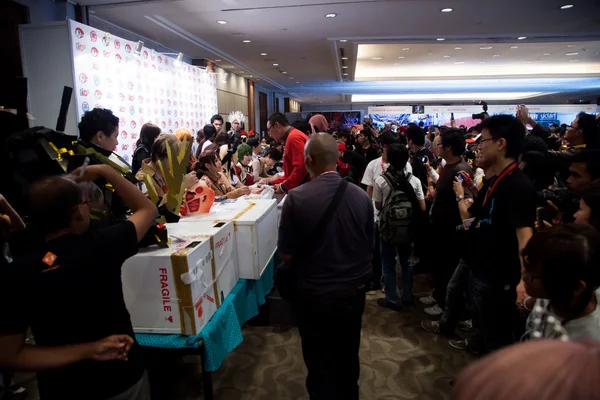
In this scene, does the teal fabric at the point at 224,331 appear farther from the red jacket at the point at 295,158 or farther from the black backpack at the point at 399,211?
the black backpack at the point at 399,211

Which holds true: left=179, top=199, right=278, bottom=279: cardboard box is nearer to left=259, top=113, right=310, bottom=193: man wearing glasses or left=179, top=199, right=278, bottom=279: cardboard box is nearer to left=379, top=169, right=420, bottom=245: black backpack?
left=259, top=113, right=310, bottom=193: man wearing glasses

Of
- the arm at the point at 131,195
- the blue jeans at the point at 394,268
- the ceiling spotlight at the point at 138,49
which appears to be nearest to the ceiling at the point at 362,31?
the ceiling spotlight at the point at 138,49

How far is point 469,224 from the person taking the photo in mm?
2100

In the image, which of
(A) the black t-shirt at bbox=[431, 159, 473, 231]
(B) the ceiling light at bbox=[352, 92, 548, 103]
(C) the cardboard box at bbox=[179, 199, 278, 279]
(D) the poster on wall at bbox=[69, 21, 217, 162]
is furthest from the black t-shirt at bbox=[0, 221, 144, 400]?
(B) the ceiling light at bbox=[352, 92, 548, 103]

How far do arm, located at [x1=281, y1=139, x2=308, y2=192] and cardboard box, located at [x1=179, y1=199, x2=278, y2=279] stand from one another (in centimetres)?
61

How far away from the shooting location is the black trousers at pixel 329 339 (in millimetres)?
1649

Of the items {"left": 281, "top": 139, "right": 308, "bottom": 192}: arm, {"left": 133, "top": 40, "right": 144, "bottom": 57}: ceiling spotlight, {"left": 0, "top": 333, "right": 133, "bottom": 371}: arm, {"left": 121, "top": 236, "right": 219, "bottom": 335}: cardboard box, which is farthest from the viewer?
{"left": 133, "top": 40, "right": 144, "bottom": 57}: ceiling spotlight

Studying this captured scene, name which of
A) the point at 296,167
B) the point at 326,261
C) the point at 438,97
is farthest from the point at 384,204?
the point at 438,97

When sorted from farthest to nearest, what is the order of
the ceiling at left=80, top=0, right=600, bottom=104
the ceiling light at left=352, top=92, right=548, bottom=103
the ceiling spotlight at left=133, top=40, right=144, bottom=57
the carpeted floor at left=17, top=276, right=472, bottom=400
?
1. the ceiling light at left=352, top=92, right=548, bottom=103
2. the ceiling spotlight at left=133, top=40, right=144, bottom=57
3. the ceiling at left=80, top=0, right=600, bottom=104
4. the carpeted floor at left=17, top=276, right=472, bottom=400

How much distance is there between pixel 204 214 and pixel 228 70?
872 cm

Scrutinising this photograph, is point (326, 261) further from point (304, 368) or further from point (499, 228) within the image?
point (304, 368)

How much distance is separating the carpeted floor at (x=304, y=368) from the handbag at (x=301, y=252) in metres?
0.81

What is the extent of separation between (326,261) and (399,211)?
1.39 meters

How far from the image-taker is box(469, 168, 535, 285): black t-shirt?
69.2 inches
